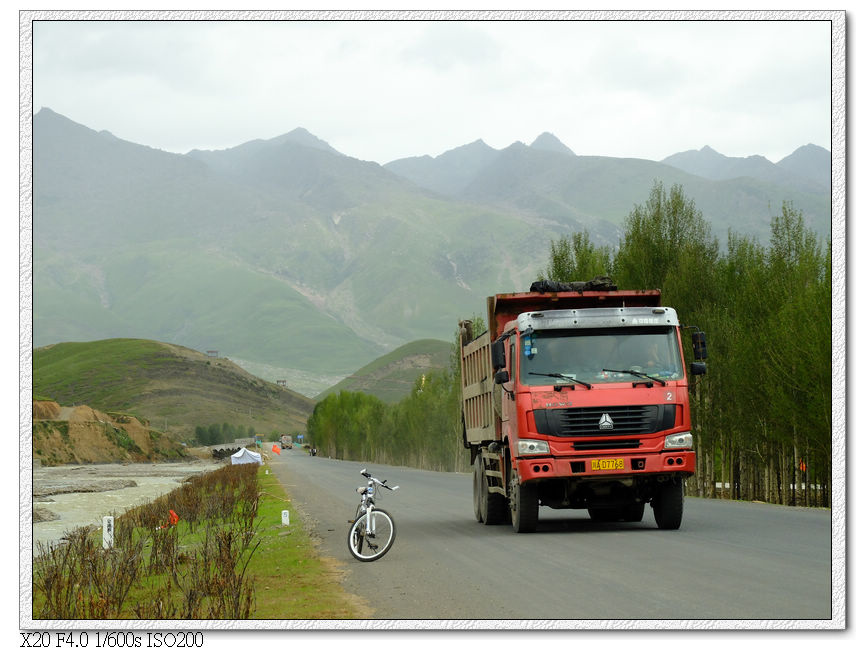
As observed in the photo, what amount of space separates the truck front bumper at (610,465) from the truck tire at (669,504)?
1.14 metres

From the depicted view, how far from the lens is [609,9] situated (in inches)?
407

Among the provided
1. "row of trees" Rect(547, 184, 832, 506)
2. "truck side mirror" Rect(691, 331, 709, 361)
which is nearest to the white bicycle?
"truck side mirror" Rect(691, 331, 709, 361)

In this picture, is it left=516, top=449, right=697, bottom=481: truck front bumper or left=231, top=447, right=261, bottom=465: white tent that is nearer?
left=516, top=449, right=697, bottom=481: truck front bumper

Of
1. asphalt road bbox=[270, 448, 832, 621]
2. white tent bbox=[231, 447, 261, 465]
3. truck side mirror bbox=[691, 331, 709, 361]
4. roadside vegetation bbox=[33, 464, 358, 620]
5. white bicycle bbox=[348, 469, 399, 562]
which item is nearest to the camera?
roadside vegetation bbox=[33, 464, 358, 620]

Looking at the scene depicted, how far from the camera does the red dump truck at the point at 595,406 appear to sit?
→ 702 inches

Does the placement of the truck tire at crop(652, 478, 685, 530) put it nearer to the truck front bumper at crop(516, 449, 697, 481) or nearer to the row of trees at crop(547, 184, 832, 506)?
the truck front bumper at crop(516, 449, 697, 481)

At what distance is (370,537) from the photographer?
55.6ft

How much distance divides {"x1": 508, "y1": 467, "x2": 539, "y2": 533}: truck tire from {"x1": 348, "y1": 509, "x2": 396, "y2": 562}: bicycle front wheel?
2.80m

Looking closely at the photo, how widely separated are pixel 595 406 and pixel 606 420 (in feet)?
0.97

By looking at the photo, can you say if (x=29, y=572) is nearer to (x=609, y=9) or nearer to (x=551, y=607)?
(x=551, y=607)

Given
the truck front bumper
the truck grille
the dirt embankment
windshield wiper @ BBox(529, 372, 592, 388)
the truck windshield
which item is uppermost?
the truck windshield

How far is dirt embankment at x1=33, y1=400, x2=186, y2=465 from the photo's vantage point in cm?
12231

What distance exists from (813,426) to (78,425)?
116 m

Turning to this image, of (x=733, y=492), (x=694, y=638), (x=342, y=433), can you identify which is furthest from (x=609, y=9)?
(x=342, y=433)
